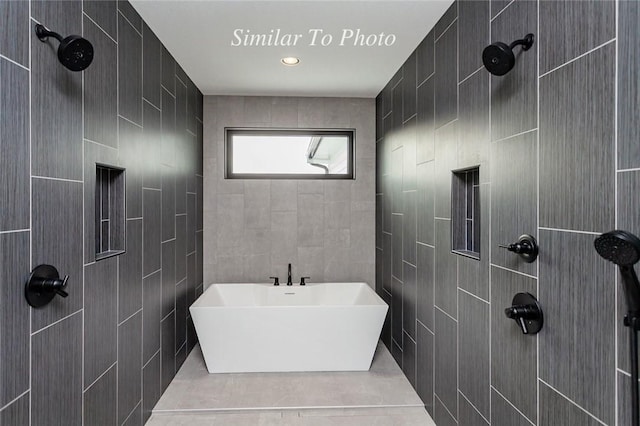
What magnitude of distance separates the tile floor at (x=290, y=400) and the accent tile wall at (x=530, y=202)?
288 mm

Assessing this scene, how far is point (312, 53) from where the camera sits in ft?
11.4

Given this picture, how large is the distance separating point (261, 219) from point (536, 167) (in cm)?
342

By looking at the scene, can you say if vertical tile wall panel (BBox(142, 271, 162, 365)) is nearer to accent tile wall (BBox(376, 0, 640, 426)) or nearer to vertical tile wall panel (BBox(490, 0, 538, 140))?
accent tile wall (BBox(376, 0, 640, 426))

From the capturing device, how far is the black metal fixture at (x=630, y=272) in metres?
1.09

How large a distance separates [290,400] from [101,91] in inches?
95.4

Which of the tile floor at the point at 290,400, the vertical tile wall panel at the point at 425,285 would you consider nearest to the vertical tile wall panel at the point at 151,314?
the tile floor at the point at 290,400

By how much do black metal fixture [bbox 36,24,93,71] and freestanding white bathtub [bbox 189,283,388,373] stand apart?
2.17 metres

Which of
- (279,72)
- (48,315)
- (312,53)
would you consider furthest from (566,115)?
(279,72)

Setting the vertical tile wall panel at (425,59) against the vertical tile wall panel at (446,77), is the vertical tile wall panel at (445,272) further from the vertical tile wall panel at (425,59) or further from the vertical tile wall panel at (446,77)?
the vertical tile wall panel at (425,59)

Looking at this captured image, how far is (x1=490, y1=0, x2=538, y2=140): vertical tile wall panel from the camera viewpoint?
1.75 meters

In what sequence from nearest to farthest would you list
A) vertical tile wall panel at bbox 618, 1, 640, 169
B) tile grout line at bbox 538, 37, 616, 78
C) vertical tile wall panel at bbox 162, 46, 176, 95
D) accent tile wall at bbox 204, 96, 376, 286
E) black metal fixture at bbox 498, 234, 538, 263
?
vertical tile wall panel at bbox 618, 1, 640, 169 < tile grout line at bbox 538, 37, 616, 78 < black metal fixture at bbox 498, 234, 538, 263 < vertical tile wall panel at bbox 162, 46, 176, 95 < accent tile wall at bbox 204, 96, 376, 286

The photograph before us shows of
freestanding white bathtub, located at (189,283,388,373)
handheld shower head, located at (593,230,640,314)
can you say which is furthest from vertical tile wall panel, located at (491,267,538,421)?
freestanding white bathtub, located at (189,283,388,373)

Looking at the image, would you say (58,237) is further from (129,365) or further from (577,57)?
(577,57)

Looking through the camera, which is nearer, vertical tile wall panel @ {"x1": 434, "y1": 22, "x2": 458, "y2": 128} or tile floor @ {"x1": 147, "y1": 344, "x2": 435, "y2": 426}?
vertical tile wall panel @ {"x1": 434, "y1": 22, "x2": 458, "y2": 128}
